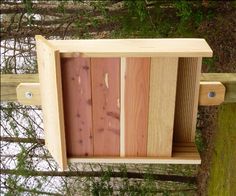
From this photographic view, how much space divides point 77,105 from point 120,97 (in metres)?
0.18

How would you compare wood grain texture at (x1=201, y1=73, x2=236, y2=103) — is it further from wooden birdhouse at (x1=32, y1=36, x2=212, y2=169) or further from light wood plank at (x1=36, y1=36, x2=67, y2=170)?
light wood plank at (x1=36, y1=36, x2=67, y2=170)

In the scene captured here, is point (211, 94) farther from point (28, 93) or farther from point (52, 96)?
point (28, 93)

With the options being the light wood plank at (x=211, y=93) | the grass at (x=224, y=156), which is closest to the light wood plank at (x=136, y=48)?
the light wood plank at (x=211, y=93)

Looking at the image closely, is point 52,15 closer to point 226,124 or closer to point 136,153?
point 226,124

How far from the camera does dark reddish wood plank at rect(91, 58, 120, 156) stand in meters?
1.58

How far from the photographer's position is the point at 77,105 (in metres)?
1.67

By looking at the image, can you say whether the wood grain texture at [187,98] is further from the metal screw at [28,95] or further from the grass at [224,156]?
the grass at [224,156]

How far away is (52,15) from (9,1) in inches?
20.5

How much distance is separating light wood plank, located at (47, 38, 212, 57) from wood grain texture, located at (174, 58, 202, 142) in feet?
0.30

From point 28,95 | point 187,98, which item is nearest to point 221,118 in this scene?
point 187,98

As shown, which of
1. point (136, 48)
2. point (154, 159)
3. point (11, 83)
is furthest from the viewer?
point (11, 83)

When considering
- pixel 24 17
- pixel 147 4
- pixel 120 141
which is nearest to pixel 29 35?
pixel 24 17

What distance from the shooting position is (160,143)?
1747 mm

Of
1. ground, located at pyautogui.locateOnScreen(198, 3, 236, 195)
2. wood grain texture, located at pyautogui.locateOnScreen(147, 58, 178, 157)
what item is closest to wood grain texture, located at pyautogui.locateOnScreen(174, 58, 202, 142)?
wood grain texture, located at pyautogui.locateOnScreen(147, 58, 178, 157)
